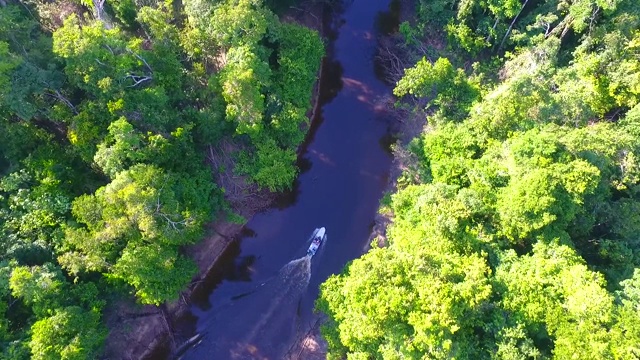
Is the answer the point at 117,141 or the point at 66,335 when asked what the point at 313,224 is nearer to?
the point at 117,141

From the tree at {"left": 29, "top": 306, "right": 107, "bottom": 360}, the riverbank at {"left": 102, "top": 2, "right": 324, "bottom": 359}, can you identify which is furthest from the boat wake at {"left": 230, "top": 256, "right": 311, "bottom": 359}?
the tree at {"left": 29, "top": 306, "right": 107, "bottom": 360}

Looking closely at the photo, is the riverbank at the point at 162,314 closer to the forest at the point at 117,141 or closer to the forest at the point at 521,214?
the forest at the point at 117,141

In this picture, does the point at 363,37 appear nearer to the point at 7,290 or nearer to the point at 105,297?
the point at 105,297

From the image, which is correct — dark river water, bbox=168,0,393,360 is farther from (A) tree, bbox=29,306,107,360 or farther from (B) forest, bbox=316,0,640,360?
Result: (A) tree, bbox=29,306,107,360

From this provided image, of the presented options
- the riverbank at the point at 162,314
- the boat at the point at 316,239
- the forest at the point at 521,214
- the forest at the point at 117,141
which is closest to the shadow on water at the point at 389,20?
the forest at the point at 521,214

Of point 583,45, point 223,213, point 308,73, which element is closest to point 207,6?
point 308,73

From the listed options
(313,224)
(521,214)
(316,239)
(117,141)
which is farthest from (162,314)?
(521,214)
